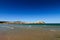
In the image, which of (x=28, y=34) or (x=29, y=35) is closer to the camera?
(x=29, y=35)
